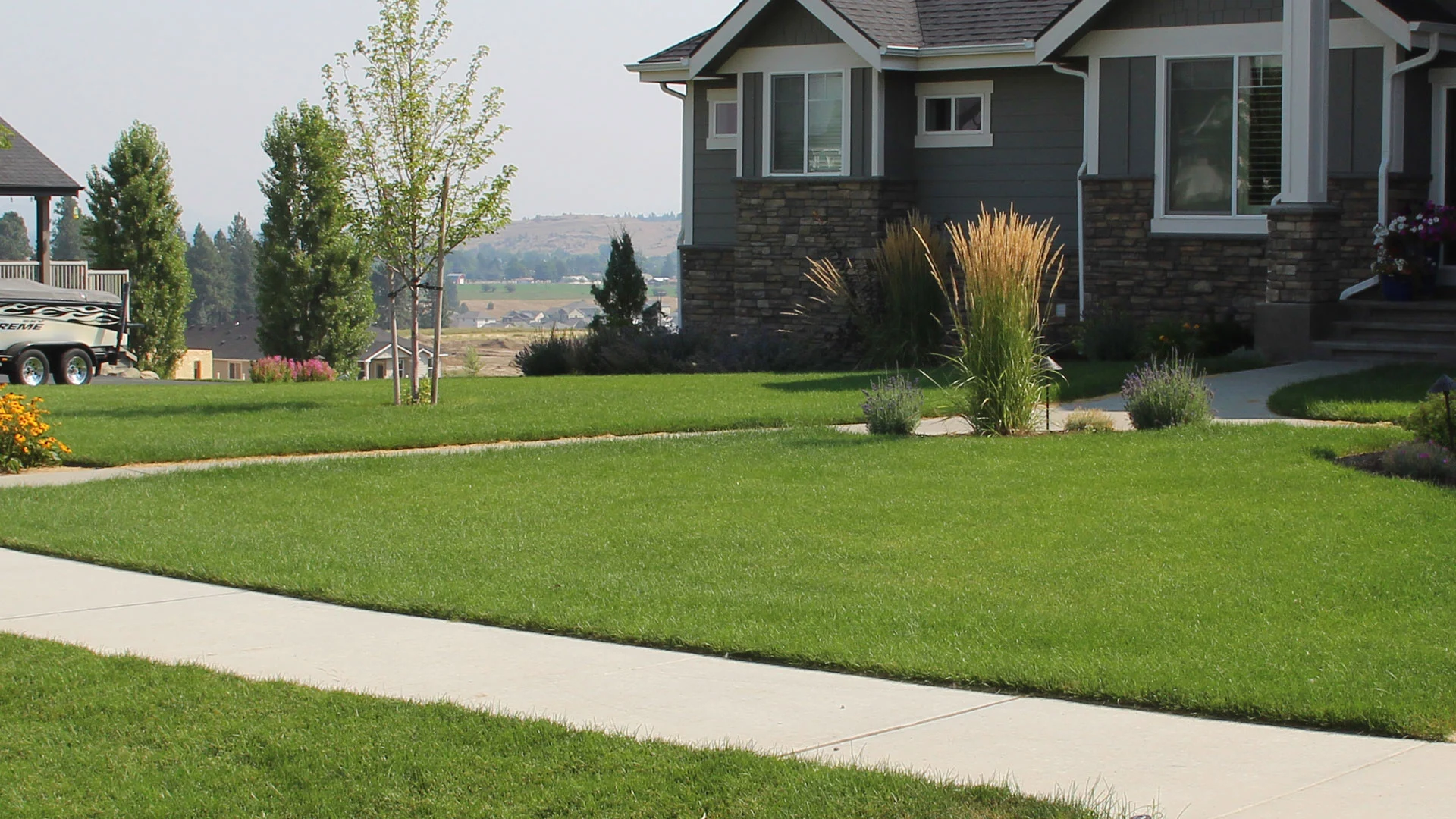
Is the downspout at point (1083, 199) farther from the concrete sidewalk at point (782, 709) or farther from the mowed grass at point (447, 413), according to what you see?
the concrete sidewalk at point (782, 709)

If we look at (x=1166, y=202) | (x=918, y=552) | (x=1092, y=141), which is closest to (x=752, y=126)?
(x=1092, y=141)

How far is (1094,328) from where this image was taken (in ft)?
62.7

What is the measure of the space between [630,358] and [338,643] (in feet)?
51.7

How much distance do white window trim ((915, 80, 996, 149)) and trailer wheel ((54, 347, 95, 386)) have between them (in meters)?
14.2

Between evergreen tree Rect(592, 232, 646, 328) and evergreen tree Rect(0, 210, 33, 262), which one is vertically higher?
evergreen tree Rect(0, 210, 33, 262)

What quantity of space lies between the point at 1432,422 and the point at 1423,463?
56 centimetres

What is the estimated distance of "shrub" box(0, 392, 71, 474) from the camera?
12172mm

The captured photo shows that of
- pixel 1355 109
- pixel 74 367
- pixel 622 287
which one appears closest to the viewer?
pixel 1355 109

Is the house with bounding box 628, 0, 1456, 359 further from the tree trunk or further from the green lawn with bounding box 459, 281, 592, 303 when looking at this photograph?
the green lawn with bounding box 459, 281, 592, 303

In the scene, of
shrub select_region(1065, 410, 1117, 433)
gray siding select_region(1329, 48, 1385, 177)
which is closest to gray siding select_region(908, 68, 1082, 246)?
gray siding select_region(1329, 48, 1385, 177)

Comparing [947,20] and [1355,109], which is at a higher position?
[947,20]

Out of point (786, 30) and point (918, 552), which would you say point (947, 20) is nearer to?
point (786, 30)

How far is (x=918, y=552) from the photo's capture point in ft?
26.7

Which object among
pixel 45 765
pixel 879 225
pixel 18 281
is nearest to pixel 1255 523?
pixel 45 765
